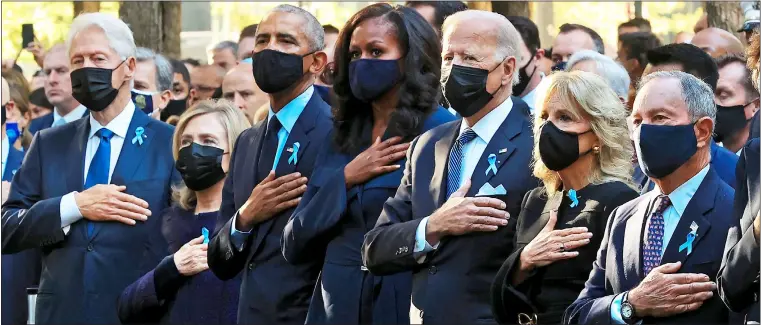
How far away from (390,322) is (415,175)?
0.76 metres

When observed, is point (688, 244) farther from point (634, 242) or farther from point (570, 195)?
point (570, 195)

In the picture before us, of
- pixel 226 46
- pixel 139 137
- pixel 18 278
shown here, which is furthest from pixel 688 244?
pixel 226 46

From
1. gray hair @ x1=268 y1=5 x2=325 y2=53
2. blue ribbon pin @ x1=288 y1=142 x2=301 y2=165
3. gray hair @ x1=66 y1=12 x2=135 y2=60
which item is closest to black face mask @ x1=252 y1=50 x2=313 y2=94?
gray hair @ x1=268 y1=5 x2=325 y2=53

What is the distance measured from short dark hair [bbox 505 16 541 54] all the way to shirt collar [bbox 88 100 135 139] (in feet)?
7.36

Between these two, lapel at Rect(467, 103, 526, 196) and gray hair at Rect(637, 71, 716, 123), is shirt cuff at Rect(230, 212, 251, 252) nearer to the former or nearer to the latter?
lapel at Rect(467, 103, 526, 196)

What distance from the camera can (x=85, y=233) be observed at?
32.1 ft

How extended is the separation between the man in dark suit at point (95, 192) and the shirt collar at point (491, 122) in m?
2.53

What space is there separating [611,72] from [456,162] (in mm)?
1290

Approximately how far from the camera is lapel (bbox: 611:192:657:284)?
6934mm

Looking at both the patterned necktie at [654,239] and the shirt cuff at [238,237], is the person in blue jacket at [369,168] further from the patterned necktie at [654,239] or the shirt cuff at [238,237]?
the patterned necktie at [654,239]

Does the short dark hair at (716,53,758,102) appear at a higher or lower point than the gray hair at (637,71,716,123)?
lower

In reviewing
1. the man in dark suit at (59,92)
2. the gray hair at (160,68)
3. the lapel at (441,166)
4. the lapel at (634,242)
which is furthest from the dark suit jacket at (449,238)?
the man in dark suit at (59,92)

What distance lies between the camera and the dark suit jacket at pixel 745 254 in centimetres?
637

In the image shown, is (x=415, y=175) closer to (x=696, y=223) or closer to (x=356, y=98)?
(x=356, y=98)
